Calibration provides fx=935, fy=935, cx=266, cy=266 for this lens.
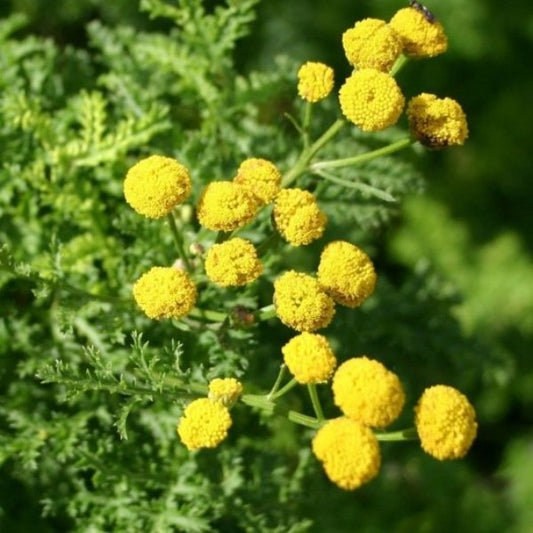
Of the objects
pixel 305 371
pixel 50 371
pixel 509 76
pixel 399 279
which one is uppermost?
pixel 50 371

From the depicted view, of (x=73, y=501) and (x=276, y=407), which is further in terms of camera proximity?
(x=73, y=501)

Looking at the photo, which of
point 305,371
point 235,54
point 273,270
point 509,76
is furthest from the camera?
point 509,76

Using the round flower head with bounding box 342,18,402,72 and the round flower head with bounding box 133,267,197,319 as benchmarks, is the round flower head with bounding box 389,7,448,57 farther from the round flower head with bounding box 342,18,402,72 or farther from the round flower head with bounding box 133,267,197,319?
the round flower head with bounding box 133,267,197,319

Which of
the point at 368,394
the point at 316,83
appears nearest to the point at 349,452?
the point at 368,394

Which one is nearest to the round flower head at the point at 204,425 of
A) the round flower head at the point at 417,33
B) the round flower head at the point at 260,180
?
the round flower head at the point at 260,180

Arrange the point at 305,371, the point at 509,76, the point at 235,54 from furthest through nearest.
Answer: the point at 509,76
the point at 235,54
the point at 305,371

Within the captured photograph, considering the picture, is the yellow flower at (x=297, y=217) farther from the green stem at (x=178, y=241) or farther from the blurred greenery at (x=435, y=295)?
the blurred greenery at (x=435, y=295)

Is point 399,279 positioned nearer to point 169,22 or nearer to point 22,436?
point 169,22

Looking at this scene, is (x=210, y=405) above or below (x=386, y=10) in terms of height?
above

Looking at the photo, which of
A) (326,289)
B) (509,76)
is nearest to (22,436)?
(326,289)
